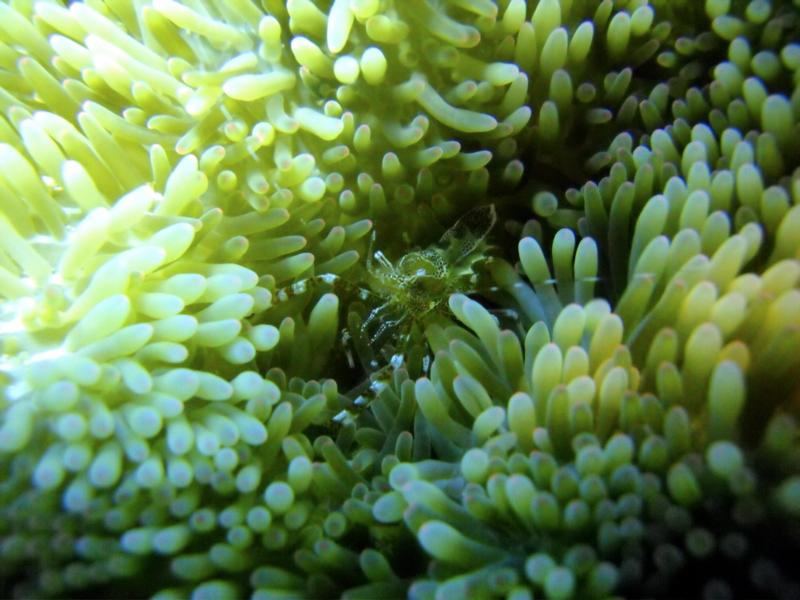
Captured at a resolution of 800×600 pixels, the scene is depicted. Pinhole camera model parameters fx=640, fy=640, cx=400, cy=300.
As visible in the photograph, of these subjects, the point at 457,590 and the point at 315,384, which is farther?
the point at 315,384

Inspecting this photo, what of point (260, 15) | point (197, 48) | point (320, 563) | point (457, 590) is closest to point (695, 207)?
point (457, 590)

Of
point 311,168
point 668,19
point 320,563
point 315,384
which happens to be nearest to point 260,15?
point 311,168

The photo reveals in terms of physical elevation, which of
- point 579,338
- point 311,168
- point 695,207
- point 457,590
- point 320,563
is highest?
point 311,168

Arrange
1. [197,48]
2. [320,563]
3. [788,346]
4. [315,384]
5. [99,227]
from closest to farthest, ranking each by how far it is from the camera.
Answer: [788,346] < [320,563] < [99,227] < [315,384] < [197,48]

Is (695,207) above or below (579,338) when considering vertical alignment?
above

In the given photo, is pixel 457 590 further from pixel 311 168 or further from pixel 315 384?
pixel 311 168

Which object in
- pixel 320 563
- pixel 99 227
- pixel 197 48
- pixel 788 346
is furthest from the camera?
pixel 197 48
